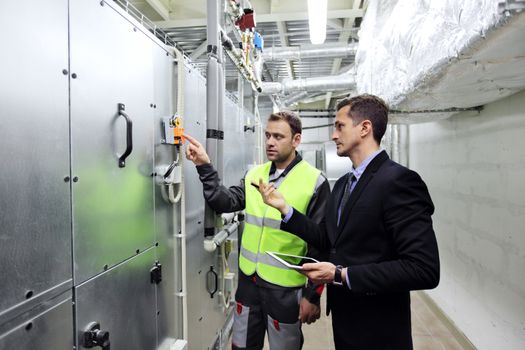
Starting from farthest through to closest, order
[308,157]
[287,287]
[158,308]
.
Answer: [308,157]
[287,287]
[158,308]

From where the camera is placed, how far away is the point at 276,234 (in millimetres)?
1481

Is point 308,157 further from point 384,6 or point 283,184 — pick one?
point 283,184

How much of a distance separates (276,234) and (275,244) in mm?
47

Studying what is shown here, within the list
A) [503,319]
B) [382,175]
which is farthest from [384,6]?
[503,319]

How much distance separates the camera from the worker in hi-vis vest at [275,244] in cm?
144

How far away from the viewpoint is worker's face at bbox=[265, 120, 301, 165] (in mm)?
1574

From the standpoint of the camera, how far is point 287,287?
4.74 ft

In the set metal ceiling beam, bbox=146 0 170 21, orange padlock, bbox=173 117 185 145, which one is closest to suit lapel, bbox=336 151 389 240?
orange padlock, bbox=173 117 185 145

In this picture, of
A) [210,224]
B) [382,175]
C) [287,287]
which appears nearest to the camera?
[382,175]

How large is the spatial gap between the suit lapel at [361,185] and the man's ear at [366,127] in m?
0.10

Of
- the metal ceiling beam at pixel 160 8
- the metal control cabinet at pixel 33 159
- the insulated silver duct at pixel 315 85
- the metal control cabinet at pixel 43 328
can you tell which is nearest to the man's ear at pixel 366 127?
the metal control cabinet at pixel 33 159

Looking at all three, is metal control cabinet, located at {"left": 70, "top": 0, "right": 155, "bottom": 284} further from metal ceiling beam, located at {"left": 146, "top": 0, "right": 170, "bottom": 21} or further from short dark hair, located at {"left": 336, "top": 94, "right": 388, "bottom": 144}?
metal ceiling beam, located at {"left": 146, "top": 0, "right": 170, "bottom": 21}

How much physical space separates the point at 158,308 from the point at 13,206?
2.75 feet

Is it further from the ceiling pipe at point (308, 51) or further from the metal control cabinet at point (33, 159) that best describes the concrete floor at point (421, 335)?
the ceiling pipe at point (308, 51)
